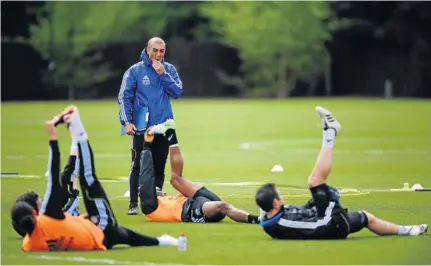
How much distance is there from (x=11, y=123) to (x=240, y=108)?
50.7 ft

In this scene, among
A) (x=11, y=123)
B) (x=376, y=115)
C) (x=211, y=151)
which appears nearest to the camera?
(x=211, y=151)

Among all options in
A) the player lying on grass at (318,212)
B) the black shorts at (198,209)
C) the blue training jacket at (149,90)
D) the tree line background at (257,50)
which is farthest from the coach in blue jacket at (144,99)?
the tree line background at (257,50)

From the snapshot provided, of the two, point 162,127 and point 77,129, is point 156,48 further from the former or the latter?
point 77,129

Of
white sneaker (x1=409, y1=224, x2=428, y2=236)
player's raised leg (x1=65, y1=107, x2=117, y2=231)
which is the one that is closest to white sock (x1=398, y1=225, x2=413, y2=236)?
white sneaker (x1=409, y1=224, x2=428, y2=236)

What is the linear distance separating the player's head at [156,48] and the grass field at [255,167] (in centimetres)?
202

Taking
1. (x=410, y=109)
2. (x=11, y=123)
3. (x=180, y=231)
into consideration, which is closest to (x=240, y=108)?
(x=410, y=109)

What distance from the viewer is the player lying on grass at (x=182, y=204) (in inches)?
605

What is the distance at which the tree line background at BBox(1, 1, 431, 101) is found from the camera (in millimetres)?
70562

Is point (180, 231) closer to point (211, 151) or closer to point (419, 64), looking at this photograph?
point (211, 151)

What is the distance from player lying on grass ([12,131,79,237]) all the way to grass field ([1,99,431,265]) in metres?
0.55

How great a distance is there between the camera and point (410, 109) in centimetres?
5281

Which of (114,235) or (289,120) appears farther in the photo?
(289,120)

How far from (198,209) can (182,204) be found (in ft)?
0.79

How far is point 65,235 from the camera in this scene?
13.0 meters
